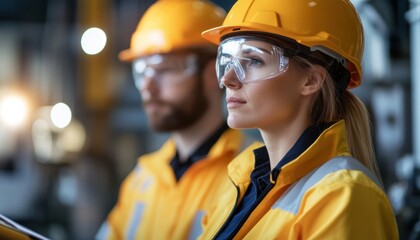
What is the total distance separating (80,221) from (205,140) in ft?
19.9

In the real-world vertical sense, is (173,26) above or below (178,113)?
above

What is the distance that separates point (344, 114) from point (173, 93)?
1.42m

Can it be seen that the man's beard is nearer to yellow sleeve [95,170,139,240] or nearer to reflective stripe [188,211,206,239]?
yellow sleeve [95,170,139,240]

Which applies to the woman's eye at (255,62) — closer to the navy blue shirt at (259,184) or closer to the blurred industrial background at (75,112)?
the navy blue shirt at (259,184)

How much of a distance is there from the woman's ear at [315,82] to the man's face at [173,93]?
136cm

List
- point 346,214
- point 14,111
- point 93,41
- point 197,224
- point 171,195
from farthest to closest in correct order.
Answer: point 14,111 → point 93,41 → point 171,195 → point 197,224 → point 346,214

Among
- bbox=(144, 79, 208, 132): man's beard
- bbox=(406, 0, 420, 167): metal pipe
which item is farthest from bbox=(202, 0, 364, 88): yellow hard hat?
bbox=(406, 0, 420, 167): metal pipe

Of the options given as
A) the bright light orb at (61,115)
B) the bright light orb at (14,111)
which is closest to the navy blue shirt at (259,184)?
the bright light orb at (61,115)

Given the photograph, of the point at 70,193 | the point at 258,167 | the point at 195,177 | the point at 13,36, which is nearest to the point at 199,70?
the point at 195,177

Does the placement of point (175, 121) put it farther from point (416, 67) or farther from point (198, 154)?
point (416, 67)

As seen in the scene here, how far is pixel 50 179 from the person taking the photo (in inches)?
426

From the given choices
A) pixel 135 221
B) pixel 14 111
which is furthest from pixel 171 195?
pixel 14 111

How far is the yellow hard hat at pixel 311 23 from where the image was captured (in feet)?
6.93

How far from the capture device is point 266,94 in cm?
212
